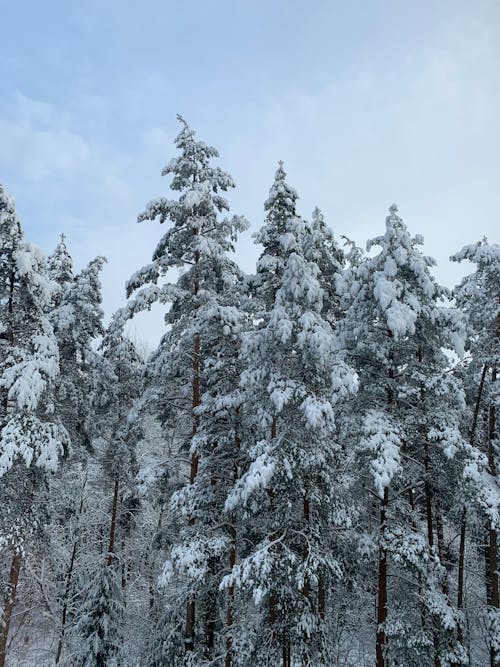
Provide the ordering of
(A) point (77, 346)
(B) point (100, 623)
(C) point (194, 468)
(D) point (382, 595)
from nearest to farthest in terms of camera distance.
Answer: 1. (D) point (382, 595)
2. (C) point (194, 468)
3. (B) point (100, 623)
4. (A) point (77, 346)

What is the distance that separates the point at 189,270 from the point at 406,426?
7.65 meters

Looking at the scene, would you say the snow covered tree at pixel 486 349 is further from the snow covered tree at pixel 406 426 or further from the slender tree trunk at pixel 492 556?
the snow covered tree at pixel 406 426

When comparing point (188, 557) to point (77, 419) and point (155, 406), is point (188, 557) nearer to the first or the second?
point (155, 406)

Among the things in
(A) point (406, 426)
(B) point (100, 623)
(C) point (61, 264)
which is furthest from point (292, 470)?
(C) point (61, 264)

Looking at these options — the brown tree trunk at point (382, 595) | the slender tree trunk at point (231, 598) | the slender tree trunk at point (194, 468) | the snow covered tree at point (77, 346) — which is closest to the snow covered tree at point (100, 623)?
the snow covered tree at point (77, 346)

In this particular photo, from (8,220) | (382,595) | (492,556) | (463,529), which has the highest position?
(8,220)

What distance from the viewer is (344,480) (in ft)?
42.4

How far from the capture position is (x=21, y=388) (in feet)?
41.2

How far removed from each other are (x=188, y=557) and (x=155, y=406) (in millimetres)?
4397

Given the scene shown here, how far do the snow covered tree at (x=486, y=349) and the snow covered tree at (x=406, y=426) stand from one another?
10.3ft

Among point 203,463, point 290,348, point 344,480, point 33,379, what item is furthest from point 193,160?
point 344,480

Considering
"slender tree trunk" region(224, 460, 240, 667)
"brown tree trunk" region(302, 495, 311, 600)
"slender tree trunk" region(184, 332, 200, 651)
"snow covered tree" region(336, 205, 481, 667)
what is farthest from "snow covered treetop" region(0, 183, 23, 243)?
"brown tree trunk" region(302, 495, 311, 600)

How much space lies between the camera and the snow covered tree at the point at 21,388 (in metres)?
12.7

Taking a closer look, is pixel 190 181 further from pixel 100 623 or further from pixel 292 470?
pixel 100 623
